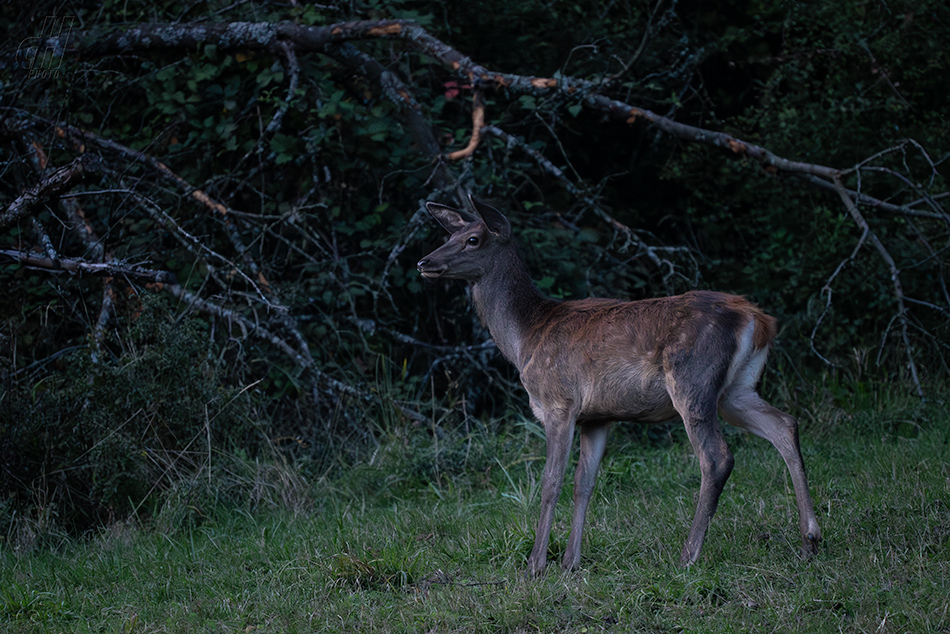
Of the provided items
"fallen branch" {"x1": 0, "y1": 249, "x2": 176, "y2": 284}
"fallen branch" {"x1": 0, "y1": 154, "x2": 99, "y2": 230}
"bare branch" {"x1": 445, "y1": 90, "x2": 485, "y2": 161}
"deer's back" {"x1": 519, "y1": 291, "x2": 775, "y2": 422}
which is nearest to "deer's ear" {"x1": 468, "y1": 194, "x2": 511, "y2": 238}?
"deer's back" {"x1": 519, "y1": 291, "x2": 775, "y2": 422}

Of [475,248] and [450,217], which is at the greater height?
[450,217]

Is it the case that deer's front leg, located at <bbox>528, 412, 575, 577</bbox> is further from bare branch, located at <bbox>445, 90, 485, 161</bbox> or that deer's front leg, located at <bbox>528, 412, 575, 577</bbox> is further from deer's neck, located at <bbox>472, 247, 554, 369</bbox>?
bare branch, located at <bbox>445, 90, 485, 161</bbox>

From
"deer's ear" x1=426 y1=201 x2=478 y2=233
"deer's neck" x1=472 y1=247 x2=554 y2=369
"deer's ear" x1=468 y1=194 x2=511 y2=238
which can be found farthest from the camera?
"deer's ear" x1=426 y1=201 x2=478 y2=233

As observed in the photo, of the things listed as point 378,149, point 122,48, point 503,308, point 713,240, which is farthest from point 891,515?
point 122,48

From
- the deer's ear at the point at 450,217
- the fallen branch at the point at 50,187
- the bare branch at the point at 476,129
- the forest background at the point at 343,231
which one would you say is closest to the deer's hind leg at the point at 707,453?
the deer's ear at the point at 450,217

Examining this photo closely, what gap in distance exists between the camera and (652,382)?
4660mm

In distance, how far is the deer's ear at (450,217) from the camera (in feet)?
19.0

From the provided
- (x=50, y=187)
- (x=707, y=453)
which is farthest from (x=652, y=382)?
(x=50, y=187)

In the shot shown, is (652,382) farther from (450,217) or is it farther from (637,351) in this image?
(450,217)

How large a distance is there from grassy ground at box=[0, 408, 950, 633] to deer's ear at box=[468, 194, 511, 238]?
168 centimetres

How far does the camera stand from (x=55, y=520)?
20.9 ft

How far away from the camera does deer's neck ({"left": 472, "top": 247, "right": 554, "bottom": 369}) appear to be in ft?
17.7

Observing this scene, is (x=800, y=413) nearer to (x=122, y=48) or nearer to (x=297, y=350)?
(x=297, y=350)

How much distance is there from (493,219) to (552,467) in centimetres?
159
